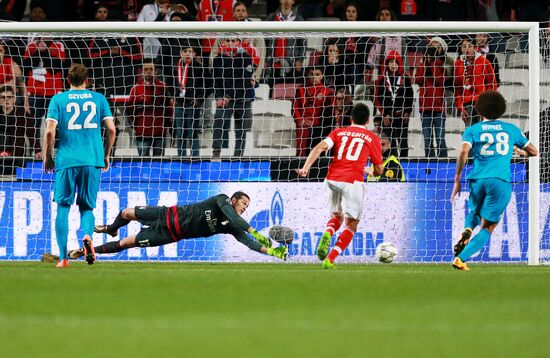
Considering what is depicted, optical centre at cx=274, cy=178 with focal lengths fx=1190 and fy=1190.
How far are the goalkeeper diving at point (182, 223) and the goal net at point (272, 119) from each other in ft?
3.22

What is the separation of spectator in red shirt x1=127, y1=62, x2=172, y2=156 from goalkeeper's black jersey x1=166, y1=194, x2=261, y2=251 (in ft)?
6.90

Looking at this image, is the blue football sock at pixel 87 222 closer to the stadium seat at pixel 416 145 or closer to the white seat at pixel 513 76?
the stadium seat at pixel 416 145

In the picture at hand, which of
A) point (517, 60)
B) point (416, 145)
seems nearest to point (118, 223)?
point (416, 145)

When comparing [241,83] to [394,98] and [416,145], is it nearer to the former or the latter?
[394,98]

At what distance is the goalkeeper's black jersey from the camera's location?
1438 cm

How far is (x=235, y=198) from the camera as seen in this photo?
14703mm

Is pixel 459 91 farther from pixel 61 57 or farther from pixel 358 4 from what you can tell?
pixel 61 57

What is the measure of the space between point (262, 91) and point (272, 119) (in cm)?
45

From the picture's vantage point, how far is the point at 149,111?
658 inches

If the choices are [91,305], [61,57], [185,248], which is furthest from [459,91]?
[91,305]

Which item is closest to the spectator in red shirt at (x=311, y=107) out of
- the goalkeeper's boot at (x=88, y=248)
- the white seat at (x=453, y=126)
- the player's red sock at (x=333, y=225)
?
the white seat at (x=453, y=126)

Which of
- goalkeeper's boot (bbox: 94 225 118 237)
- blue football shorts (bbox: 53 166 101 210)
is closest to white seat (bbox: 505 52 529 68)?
goalkeeper's boot (bbox: 94 225 118 237)

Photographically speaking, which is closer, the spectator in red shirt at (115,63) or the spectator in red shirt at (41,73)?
the spectator in red shirt at (41,73)

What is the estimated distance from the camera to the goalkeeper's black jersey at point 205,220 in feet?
47.2
